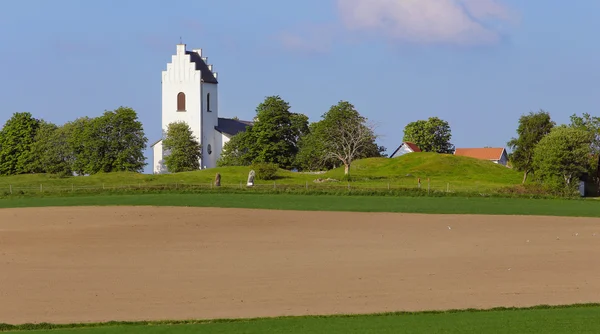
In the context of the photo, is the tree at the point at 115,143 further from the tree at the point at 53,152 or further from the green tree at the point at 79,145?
the tree at the point at 53,152

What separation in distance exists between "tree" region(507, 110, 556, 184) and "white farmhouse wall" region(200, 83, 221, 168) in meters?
54.9

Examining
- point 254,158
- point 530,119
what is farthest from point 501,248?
point 254,158

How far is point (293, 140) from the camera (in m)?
136

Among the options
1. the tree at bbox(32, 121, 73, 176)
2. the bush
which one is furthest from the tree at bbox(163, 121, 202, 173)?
the bush

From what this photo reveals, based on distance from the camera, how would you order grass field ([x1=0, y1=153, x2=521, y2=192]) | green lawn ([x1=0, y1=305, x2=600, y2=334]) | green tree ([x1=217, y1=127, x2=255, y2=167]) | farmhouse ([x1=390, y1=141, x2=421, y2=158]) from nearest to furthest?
green lawn ([x1=0, y1=305, x2=600, y2=334]) → grass field ([x1=0, y1=153, x2=521, y2=192]) → green tree ([x1=217, y1=127, x2=255, y2=167]) → farmhouse ([x1=390, y1=141, x2=421, y2=158])

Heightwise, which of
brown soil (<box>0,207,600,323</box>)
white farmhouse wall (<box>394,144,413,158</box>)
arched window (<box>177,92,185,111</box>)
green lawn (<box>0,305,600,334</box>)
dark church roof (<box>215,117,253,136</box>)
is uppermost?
arched window (<box>177,92,185,111</box>)

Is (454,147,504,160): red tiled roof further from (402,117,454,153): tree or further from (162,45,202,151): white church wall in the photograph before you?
(162,45,202,151): white church wall

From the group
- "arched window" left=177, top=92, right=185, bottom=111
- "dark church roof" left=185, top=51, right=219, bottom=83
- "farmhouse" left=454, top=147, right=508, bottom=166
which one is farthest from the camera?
"farmhouse" left=454, top=147, right=508, bottom=166

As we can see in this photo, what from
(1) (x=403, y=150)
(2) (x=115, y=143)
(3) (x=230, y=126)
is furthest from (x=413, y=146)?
(2) (x=115, y=143)

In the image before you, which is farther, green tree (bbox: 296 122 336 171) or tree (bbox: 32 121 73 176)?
green tree (bbox: 296 122 336 171)

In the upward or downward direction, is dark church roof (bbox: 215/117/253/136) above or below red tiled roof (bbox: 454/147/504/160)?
above

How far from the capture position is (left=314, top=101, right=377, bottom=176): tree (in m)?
121

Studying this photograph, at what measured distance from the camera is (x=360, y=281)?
32844 millimetres

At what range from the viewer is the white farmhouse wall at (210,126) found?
14350cm
